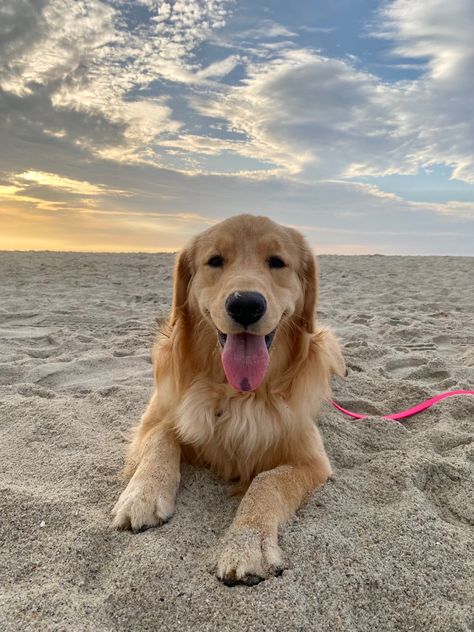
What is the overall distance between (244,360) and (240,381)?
0.11m

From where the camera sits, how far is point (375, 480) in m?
2.60

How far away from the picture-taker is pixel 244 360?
2.52 metres

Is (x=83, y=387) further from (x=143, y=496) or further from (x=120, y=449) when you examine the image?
(x=143, y=496)

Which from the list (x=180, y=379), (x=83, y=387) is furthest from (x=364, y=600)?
(x=83, y=387)

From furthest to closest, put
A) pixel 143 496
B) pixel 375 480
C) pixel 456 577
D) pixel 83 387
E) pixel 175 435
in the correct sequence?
1. pixel 83 387
2. pixel 175 435
3. pixel 375 480
4. pixel 143 496
5. pixel 456 577

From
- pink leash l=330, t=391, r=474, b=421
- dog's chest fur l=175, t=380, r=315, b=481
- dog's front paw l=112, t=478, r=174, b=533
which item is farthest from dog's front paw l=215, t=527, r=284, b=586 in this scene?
pink leash l=330, t=391, r=474, b=421

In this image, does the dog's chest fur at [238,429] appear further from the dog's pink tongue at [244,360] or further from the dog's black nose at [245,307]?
the dog's black nose at [245,307]

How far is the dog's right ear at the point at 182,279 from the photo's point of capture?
10.0 ft

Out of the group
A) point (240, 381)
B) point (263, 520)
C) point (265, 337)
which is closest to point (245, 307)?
point (265, 337)

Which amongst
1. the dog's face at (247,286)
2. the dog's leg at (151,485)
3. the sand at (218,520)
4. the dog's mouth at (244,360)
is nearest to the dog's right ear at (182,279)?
the dog's face at (247,286)

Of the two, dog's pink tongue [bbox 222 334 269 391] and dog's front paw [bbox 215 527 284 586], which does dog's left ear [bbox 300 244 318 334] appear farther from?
dog's front paw [bbox 215 527 284 586]

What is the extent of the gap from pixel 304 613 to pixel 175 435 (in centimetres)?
131

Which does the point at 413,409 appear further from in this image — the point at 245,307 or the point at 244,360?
the point at 245,307

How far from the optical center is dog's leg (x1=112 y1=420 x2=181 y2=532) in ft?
6.94
